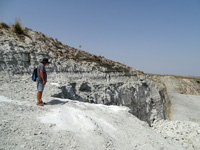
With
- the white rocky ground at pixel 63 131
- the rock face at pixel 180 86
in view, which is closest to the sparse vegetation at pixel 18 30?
the white rocky ground at pixel 63 131

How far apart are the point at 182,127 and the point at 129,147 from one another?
7.28 meters

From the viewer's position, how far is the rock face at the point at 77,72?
1016cm

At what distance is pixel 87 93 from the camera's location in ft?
39.2

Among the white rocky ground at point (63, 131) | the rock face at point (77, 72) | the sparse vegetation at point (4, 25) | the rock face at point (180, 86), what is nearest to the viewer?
the white rocky ground at point (63, 131)

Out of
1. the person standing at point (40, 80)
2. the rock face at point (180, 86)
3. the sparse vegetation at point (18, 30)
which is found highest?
the sparse vegetation at point (18, 30)

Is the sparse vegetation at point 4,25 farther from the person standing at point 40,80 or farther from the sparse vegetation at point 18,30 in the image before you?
the person standing at point 40,80

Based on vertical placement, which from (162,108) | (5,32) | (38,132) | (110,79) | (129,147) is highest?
(5,32)

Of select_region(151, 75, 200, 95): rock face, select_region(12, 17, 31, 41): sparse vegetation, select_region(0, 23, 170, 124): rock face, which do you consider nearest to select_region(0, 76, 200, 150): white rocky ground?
select_region(0, 23, 170, 124): rock face

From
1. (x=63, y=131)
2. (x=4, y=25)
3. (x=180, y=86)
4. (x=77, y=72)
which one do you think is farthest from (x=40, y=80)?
(x=180, y=86)

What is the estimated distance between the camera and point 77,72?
12.8m

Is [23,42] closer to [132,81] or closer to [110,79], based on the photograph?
[110,79]

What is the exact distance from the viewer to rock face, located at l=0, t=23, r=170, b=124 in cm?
1016

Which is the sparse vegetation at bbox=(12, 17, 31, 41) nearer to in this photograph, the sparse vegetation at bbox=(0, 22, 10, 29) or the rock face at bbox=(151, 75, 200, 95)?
the sparse vegetation at bbox=(0, 22, 10, 29)

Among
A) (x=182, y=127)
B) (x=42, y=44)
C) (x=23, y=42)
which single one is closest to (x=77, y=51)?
(x=42, y=44)
